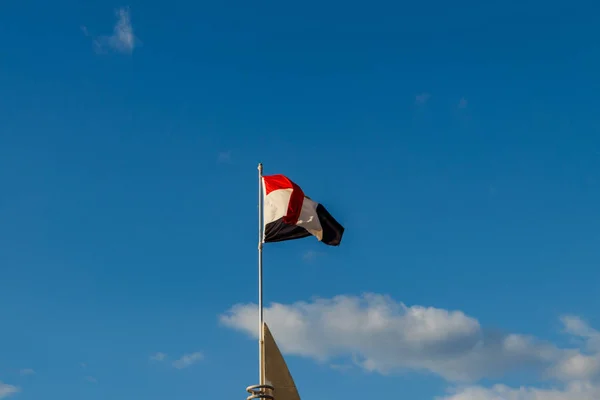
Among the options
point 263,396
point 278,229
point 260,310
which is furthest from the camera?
point 278,229

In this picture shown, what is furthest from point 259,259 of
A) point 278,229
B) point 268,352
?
point 268,352

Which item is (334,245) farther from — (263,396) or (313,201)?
(263,396)

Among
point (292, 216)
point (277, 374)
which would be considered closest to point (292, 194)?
point (292, 216)

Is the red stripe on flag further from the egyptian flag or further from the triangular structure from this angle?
the triangular structure

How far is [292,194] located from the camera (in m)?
37.1

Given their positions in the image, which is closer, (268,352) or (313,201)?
(268,352)

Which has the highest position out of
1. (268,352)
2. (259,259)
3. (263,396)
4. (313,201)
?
(313,201)

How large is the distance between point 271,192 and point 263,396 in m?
9.57

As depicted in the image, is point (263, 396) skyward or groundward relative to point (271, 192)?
groundward

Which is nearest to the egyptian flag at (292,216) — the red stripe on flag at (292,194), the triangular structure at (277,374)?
the red stripe on flag at (292,194)

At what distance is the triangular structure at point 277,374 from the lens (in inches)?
1304

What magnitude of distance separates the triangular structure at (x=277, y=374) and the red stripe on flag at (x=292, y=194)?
5.50 m

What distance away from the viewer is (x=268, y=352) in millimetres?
33531

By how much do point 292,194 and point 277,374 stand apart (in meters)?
8.24
